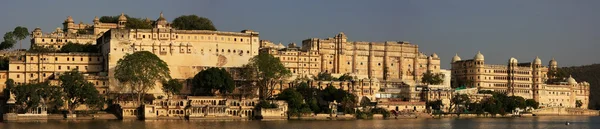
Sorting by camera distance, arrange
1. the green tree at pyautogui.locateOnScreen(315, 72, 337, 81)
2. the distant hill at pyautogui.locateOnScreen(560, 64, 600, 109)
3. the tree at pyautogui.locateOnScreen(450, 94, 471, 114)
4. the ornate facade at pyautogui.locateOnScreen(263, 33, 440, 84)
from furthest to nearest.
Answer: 1. the distant hill at pyautogui.locateOnScreen(560, 64, 600, 109)
2. the ornate facade at pyautogui.locateOnScreen(263, 33, 440, 84)
3. the tree at pyautogui.locateOnScreen(450, 94, 471, 114)
4. the green tree at pyautogui.locateOnScreen(315, 72, 337, 81)

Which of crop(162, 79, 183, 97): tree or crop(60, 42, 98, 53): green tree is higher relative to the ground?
crop(60, 42, 98, 53): green tree

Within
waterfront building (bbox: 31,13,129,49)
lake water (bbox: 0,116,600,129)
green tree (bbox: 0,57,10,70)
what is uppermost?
waterfront building (bbox: 31,13,129,49)

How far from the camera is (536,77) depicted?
7969 cm

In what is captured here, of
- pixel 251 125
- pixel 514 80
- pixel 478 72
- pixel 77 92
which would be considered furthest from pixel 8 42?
pixel 514 80

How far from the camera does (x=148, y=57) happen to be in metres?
55.2

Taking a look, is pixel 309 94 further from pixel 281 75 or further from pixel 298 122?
pixel 298 122

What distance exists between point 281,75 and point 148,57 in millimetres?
9920

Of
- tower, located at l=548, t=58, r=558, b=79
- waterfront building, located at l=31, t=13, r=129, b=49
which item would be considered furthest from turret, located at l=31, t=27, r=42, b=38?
tower, located at l=548, t=58, r=558, b=79

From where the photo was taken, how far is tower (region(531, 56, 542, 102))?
78875mm

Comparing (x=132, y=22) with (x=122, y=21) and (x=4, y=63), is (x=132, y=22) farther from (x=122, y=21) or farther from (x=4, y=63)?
(x=4, y=63)

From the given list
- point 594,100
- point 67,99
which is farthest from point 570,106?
point 67,99

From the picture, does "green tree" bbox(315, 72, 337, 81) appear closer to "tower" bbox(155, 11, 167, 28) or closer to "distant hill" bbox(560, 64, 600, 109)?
"tower" bbox(155, 11, 167, 28)

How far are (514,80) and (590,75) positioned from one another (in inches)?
1190

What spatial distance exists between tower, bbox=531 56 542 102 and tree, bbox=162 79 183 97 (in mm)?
37220
